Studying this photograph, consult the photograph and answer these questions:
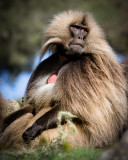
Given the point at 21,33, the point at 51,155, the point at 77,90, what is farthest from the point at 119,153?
the point at 21,33

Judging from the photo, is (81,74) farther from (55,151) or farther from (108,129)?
(55,151)

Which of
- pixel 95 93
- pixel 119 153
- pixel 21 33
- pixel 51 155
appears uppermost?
pixel 21 33

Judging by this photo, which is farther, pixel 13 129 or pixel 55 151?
pixel 13 129

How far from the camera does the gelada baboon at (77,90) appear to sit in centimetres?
459

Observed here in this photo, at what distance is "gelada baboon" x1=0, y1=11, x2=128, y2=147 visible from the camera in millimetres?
4586

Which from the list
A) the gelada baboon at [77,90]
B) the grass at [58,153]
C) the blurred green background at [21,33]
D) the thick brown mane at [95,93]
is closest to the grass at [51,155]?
the grass at [58,153]

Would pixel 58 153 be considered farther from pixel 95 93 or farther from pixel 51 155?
pixel 95 93

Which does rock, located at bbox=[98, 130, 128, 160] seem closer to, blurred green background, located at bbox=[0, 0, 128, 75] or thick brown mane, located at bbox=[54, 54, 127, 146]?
thick brown mane, located at bbox=[54, 54, 127, 146]

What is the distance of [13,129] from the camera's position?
193 inches

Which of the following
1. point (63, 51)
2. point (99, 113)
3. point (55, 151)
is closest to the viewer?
point (55, 151)

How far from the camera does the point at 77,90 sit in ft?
15.1

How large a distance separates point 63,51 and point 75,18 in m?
0.56

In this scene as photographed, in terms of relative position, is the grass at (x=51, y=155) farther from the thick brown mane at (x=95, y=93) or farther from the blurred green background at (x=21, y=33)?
the blurred green background at (x=21, y=33)

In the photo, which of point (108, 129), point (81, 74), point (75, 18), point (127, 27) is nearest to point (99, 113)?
point (108, 129)
